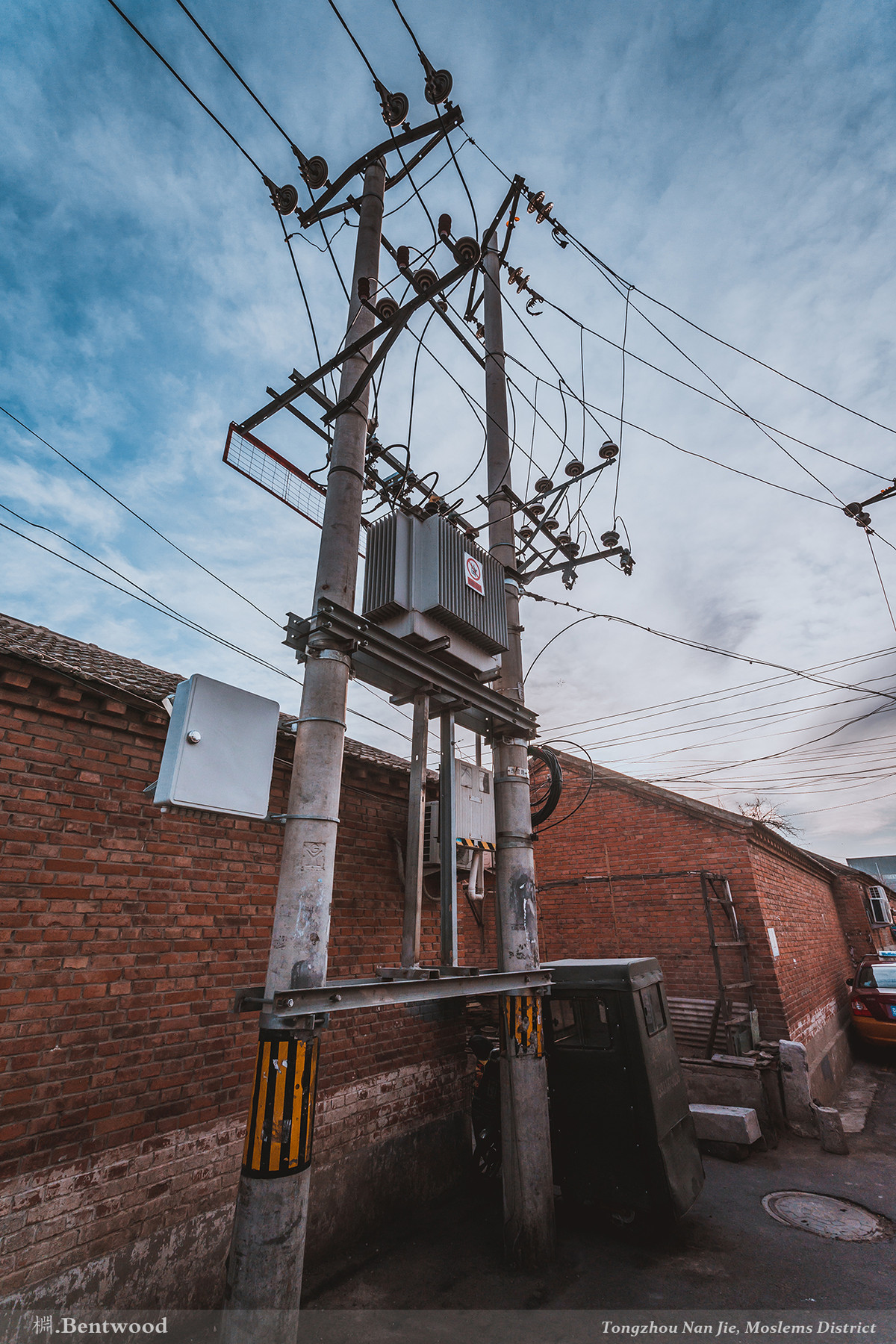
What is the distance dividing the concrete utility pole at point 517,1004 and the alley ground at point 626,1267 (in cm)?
33

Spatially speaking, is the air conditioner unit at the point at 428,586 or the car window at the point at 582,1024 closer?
the air conditioner unit at the point at 428,586

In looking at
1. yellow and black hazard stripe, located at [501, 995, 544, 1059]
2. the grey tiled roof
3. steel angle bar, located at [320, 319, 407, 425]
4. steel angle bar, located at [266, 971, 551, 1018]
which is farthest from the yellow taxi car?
steel angle bar, located at [320, 319, 407, 425]

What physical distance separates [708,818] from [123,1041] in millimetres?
9500

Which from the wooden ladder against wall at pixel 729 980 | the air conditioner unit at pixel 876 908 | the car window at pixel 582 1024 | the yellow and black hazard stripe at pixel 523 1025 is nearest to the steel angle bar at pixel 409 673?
the yellow and black hazard stripe at pixel 523 1025

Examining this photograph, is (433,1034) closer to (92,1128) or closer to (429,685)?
(92,1128)

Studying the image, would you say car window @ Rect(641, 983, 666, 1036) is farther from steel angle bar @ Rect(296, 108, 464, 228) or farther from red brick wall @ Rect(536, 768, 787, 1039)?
steel angle bar @ Rect(296, 108, 464, 228)

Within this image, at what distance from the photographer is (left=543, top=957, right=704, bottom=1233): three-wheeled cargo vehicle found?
4637 mm

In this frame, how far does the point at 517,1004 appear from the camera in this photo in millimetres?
4672

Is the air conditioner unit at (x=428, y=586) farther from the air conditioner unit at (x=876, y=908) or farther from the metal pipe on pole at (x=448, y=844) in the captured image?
the air conditioner unit at (x=876, y=908)

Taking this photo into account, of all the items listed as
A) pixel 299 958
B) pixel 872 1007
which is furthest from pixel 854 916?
pixel 299 958

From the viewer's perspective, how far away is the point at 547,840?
12484 millimetres

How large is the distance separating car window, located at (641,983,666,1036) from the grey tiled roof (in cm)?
331

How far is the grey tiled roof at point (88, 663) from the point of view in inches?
149

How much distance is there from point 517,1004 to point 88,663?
4.43 meters
